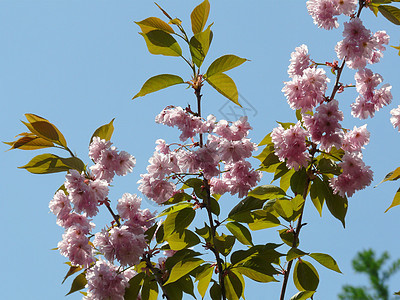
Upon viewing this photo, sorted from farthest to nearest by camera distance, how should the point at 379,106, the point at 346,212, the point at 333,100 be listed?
the point at 379,106 < the point at 346,212 < the point at 333,100

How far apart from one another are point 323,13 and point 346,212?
0.79 m

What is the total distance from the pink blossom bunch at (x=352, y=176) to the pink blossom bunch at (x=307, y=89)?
23cm

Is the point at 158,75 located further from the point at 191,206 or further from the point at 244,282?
the point at 244,282

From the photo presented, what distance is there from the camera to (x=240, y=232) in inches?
63.5

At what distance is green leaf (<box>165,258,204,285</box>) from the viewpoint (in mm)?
1493

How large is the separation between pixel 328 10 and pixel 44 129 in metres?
1.18

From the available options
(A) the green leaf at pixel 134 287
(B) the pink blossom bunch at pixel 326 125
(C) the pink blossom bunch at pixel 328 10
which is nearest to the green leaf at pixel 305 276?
(B) the pink blossom bunch at pixel 326 125

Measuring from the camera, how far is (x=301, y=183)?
5.61ft

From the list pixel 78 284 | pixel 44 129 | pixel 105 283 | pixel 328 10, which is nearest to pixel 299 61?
pixel 328 10

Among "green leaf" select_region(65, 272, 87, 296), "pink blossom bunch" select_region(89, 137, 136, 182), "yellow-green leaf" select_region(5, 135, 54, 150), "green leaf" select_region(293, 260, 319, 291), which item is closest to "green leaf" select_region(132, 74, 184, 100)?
"pink blossom bunch" select_region(89, 137, 136, 182)

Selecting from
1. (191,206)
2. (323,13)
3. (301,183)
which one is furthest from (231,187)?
(323,13)

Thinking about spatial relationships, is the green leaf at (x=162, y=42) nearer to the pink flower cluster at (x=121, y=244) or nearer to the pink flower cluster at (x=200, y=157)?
the pink flower cluster at (x=200, y=157)

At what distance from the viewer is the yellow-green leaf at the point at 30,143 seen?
1594 mm

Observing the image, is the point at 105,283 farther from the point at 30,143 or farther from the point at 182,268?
the point at 30,143
